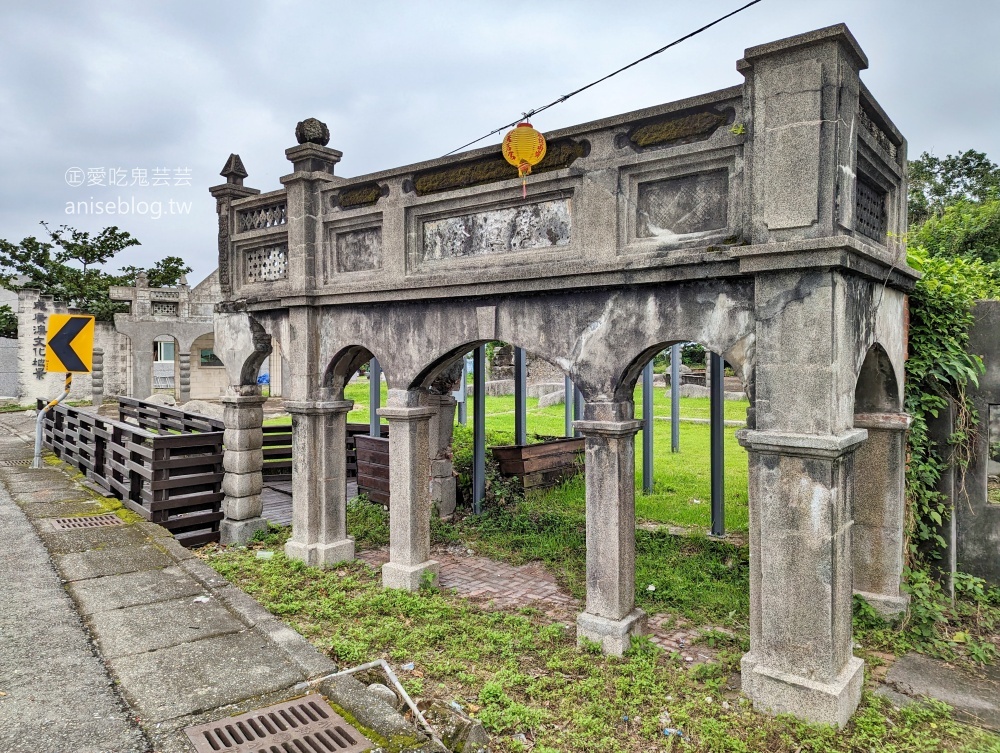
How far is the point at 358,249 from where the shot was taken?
25.5 ft

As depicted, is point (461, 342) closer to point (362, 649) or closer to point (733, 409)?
point (362, 649)

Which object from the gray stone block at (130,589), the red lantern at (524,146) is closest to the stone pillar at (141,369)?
the gray stone block at (130,589)

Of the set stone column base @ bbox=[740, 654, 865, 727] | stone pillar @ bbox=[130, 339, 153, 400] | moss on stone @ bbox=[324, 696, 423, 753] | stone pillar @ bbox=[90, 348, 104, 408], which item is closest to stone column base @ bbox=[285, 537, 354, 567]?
moss on stone @ bbox=[324, 696, 423, 753]

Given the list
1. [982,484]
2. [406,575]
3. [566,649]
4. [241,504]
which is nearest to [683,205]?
[566,649]

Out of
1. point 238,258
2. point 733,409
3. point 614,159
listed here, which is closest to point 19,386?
point 238,258

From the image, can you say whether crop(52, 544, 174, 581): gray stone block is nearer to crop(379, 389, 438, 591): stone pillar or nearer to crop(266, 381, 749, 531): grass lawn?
crop(379, 389, 438, 591): stone pillar

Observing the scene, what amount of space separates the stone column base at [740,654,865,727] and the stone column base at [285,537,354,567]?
16.1ft

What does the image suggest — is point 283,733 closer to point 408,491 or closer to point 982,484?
point 408,491

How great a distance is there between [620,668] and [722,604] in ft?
6.29

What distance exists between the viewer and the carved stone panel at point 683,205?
526 cm

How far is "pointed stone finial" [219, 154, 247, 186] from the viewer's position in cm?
923

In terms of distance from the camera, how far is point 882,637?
606cm

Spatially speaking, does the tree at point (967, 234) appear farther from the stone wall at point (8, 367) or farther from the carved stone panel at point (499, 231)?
the stone wall at point (8, 367)

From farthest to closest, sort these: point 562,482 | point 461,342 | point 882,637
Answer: point 562,482
point 461,342
point 882,637
